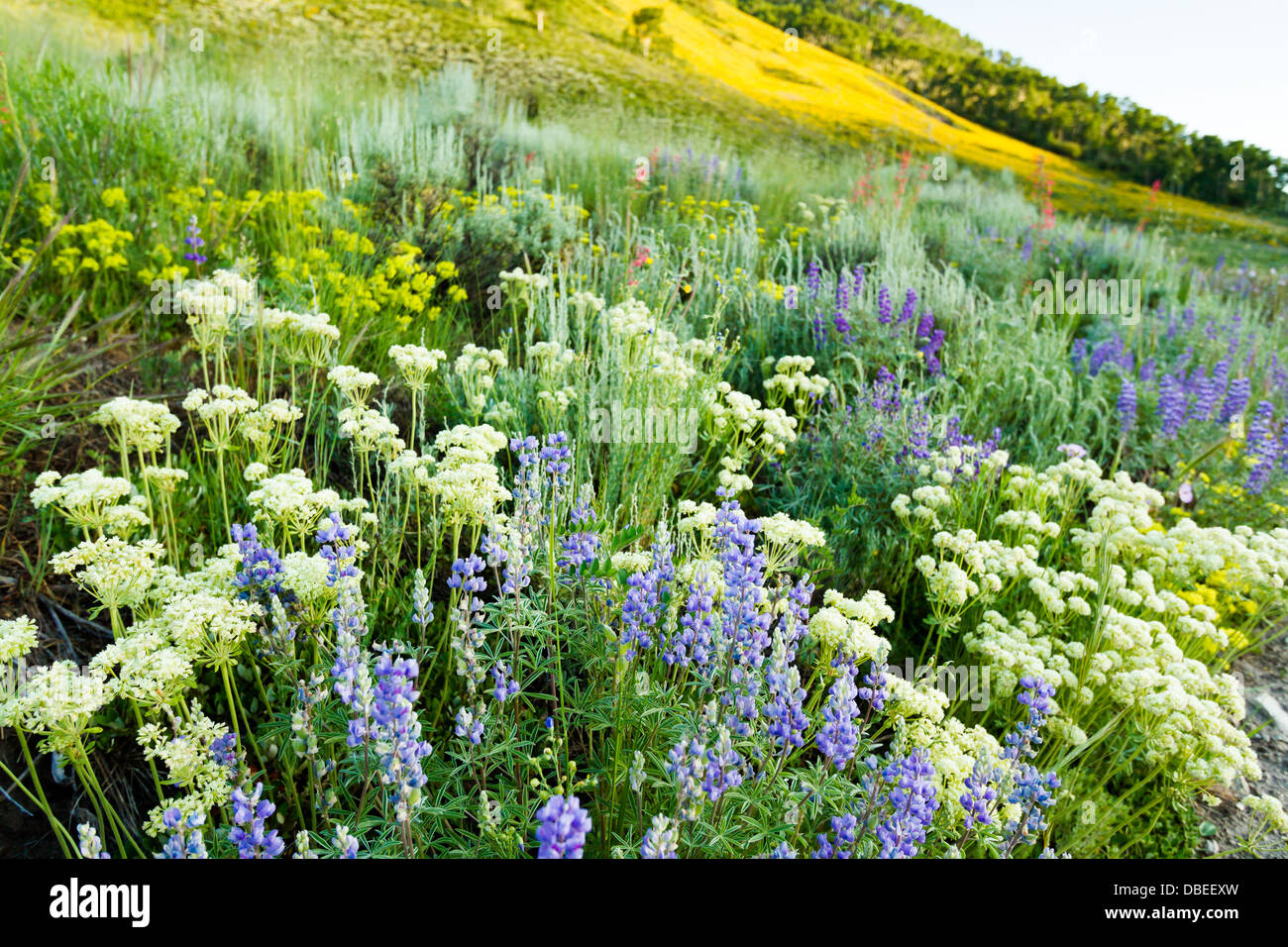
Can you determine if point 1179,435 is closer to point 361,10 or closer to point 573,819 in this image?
point 573,819

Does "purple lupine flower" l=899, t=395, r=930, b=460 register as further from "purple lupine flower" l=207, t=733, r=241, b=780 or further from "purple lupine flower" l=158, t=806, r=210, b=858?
"purple lupine flower" l=158, t=806, r=210, b=858

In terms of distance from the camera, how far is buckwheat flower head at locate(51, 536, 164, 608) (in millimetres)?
1492

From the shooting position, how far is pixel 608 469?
9.83 feet

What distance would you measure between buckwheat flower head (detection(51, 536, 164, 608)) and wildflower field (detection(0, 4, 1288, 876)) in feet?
0.05

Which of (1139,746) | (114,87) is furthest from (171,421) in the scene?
(114,87)

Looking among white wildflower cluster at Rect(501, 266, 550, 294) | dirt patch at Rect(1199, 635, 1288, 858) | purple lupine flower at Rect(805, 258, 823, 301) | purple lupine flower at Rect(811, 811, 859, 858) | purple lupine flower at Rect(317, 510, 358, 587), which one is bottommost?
dirt patch at Rect(1199, 635, 1288, 858)

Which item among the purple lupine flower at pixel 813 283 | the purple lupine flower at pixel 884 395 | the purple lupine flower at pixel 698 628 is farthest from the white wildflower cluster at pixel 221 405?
the purple lupine flower at pixel 813 283

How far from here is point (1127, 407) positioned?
4270mm

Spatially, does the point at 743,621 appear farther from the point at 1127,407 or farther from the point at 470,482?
the point at 1127,407

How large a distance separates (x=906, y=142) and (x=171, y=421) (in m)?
21.4

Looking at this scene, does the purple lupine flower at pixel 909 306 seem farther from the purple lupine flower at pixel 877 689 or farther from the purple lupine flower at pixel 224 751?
the purple lupine flower at pixel 224 751

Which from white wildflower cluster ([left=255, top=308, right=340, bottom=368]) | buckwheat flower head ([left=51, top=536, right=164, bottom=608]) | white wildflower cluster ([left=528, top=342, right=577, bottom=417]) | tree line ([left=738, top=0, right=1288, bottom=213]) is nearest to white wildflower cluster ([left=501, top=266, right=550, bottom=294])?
white wildflower cluster ([left=528, top=342, right=577, bottom=417])

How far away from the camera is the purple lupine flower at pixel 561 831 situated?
3.07ft

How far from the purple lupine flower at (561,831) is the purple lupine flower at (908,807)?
0.71 meters
